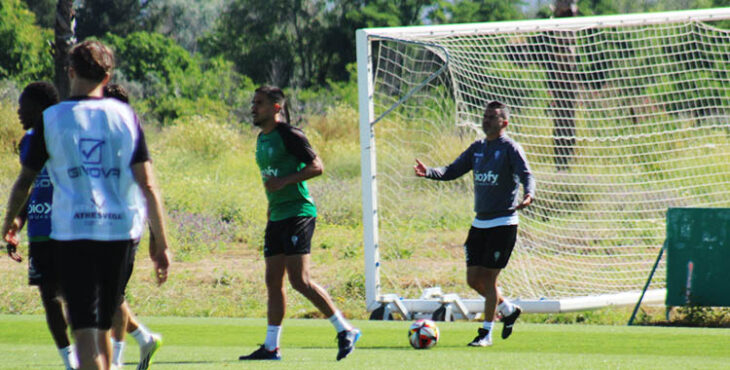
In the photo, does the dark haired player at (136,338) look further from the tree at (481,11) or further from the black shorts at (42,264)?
the tree at (481,11)

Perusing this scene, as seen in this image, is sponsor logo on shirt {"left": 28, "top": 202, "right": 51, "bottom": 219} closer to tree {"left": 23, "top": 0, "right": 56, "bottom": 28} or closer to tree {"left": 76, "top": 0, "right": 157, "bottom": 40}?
tree {"left": 76, "top": 0, "right": 157, "bottom": 40}

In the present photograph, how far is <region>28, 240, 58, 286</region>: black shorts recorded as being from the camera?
6.24 m

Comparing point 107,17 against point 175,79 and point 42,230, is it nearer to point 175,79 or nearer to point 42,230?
point 175,79

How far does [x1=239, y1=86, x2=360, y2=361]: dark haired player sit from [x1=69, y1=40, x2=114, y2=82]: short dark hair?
3036mm

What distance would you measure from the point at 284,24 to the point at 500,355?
135 feet

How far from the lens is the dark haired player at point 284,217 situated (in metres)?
7.42

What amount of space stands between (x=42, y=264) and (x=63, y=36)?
1089cm

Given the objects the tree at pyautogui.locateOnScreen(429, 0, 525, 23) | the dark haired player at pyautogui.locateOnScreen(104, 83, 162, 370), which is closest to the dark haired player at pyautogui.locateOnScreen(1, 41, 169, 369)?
the dark haired player at pyautogui.locateOnScreen(104, 83, 162, 370)

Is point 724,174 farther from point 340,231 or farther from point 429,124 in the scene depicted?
point 340,231

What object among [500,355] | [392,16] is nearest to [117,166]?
[500,355]

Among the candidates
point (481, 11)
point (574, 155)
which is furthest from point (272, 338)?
point (481, 11)

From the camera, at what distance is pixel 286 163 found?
745cm

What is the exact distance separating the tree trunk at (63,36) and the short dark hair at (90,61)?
12.4m

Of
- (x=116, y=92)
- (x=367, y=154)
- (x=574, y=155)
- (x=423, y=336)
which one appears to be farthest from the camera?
(x=574, y=155)
